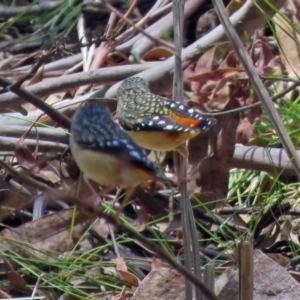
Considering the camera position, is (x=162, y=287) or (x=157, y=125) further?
(x=162, y=287)

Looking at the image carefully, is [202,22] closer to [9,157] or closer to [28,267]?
[9,157]

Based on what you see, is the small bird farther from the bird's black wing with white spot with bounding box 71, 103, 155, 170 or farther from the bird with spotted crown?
the bird with spotted crown

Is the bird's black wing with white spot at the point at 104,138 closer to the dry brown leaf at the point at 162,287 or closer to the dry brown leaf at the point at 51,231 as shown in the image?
the dry brown leaf at the point at 162,287

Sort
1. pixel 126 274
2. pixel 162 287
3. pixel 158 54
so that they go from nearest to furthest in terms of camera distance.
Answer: pixel 162 287 → pixel 126 274 → pixel 158 54

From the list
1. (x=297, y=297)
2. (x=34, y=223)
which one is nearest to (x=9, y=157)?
(x=34, y=223)

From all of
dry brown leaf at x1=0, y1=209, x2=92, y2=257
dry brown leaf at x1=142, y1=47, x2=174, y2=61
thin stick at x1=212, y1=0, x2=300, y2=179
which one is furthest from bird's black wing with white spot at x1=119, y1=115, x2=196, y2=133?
dry brown leaf at x1=142, y1=47, x2=174, y2=61

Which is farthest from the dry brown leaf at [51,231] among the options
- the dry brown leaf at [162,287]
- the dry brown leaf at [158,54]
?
the dry brown leaf at [158,54]

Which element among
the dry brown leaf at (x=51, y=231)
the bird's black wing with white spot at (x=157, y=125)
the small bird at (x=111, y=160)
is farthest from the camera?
the dry brown leaf at (x=51, y=231)

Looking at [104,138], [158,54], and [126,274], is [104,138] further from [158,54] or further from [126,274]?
[158,54]

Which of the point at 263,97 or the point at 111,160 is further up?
the point at 263,97

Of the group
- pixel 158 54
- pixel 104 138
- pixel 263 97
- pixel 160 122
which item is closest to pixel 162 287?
pixel 160 122
